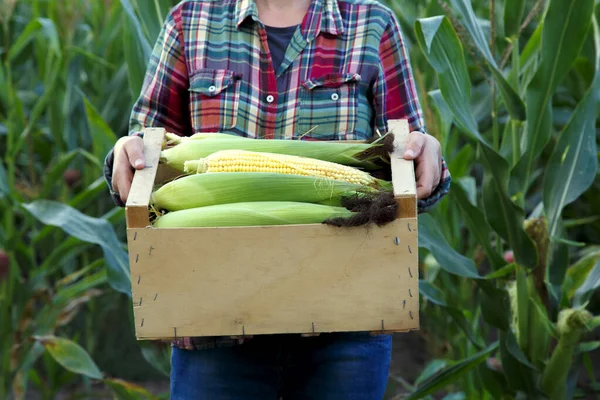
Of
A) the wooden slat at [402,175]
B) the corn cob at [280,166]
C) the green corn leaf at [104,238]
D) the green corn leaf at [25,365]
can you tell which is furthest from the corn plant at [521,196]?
the green corn leaf at [25,365]

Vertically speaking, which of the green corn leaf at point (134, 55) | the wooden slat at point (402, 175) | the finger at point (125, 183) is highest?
the wooden slat at point (402, 175)

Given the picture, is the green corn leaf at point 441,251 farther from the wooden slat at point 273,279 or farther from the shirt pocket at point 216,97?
the wooden slat at point 273,279

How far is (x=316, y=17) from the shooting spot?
1609mm

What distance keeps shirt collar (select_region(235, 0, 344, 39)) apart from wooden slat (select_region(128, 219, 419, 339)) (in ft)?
1.73

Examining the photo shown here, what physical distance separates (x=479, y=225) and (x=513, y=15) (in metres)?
0.52

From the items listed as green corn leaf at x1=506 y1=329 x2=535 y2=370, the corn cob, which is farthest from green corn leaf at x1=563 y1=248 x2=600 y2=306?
the corn cob

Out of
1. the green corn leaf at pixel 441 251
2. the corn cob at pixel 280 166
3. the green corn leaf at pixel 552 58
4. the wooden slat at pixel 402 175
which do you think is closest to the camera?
the wooden slat at pixel 402 175

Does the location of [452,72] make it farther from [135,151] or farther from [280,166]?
[135,151]

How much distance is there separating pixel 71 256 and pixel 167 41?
1.60 meters

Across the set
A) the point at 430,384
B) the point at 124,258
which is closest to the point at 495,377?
the point at 430,384

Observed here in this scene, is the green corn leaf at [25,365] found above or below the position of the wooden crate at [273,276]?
below

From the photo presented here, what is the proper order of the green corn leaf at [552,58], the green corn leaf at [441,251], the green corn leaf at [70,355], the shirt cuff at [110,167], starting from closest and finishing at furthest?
the shirt cuff at [110,167] → the green corn leaf at [552,58] → the green corn leaf at [441,251] → the green corn leaf at [70,355]

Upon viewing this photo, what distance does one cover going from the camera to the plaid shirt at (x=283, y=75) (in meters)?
1.59

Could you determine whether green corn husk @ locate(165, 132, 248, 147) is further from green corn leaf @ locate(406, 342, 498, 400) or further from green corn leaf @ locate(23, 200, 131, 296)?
green corn leaf @ locate(406, 342, 498, 400)
